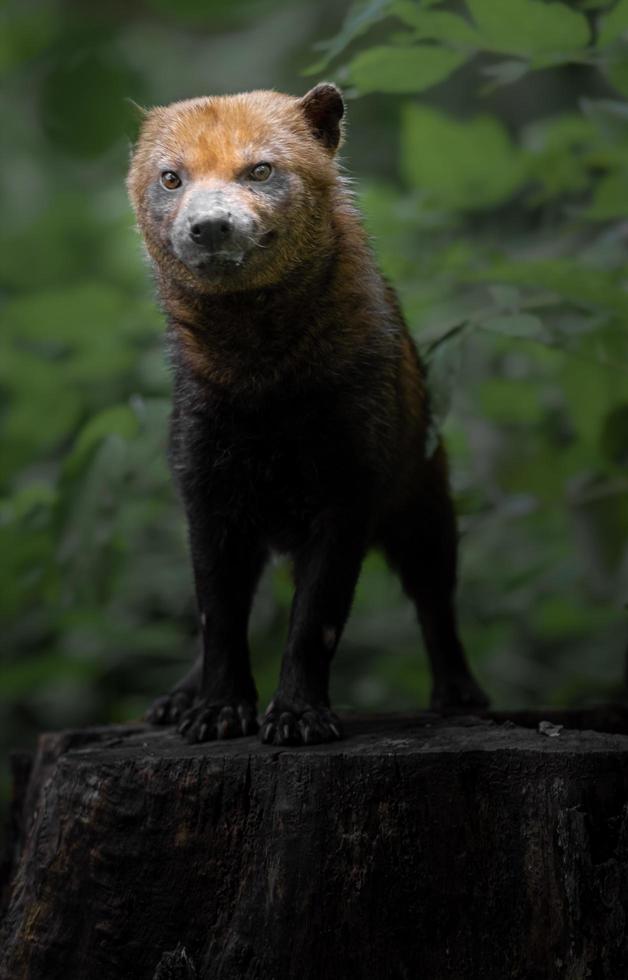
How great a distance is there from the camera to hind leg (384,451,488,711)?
505 centimetres

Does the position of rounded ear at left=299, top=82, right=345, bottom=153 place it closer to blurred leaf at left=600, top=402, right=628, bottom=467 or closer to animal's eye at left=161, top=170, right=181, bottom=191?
animal's eye at left=161, top=170, right=181, bottom=191

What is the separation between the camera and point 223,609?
4371 mm

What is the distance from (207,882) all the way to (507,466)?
14.3ft

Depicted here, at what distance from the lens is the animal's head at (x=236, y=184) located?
378 centimetres

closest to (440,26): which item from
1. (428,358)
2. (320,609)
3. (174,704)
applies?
(428,358)

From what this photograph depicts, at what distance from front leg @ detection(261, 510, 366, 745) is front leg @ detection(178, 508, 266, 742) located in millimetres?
240

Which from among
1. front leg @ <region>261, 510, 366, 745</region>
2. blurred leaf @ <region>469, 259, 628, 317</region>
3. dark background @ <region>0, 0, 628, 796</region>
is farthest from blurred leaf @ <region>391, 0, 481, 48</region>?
front leg @ <region>261, 510, 366, 745</region>

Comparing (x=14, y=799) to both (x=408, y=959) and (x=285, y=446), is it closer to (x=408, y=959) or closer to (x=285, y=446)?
(x=285, y=446)

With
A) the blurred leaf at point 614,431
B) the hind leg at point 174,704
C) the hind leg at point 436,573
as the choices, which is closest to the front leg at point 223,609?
the hind leg at point 174,704

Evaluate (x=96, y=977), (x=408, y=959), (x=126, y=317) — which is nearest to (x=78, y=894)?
(x=96, y=977)

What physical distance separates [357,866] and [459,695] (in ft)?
6.38

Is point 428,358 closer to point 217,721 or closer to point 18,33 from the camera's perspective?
point 217,721

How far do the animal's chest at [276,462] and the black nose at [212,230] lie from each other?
0.61 meters

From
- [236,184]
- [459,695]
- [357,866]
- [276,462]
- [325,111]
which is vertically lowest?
[459,695]
